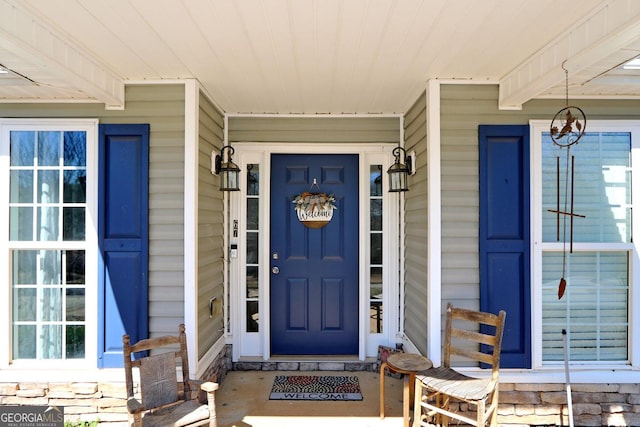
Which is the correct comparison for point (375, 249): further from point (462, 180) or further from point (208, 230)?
point (208, 230)

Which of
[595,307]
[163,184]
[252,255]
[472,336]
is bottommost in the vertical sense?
[472,336]

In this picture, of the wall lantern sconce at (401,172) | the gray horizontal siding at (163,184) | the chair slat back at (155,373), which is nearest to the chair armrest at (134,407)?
the chair slat back at (155,373)

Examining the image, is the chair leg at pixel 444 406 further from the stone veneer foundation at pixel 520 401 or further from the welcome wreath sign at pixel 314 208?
the welcome wreath sign at pixel 314 208

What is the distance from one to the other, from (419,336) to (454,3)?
2.33 m

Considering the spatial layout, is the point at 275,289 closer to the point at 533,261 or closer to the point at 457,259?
the point at 457,259

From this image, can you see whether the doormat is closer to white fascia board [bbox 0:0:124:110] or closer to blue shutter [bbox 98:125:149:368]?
blue shutter [bbox 98:125:149:368]

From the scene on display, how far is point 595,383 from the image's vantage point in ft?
9.11

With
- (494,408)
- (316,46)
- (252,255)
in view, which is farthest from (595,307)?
(252,255)

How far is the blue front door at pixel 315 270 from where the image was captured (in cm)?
379

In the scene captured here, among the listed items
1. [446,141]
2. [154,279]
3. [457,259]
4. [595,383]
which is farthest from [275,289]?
[595,383]

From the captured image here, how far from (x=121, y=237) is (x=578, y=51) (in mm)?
3084

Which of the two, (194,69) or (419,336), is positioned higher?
(194,69)

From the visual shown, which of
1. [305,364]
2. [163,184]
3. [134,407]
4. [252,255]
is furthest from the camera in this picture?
[252,255]

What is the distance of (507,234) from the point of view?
2.82 metres
